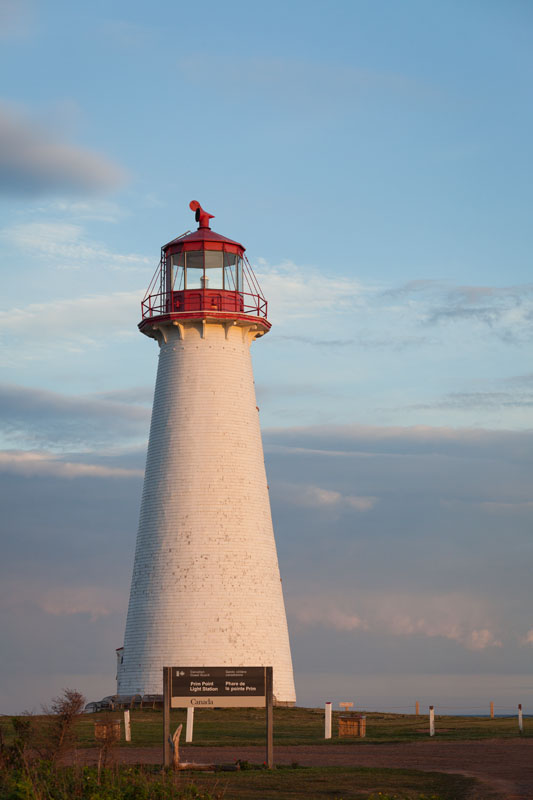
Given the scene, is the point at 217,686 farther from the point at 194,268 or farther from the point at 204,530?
the point at 194,268

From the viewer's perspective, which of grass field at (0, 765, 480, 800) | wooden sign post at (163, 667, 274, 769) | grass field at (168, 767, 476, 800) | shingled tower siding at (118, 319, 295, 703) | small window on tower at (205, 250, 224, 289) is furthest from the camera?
small window on tower at (205, 250, 224, 289)

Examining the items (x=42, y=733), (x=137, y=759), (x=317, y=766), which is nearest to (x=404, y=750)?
(x=317, y=766)

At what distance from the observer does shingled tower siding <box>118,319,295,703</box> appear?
1784 inches

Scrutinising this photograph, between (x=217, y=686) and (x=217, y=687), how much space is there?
0.03 m

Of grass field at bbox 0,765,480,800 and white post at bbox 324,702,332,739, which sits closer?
grass field at bbox 0,765,480,800

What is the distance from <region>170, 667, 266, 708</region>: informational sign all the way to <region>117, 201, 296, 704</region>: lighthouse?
53.5 feet

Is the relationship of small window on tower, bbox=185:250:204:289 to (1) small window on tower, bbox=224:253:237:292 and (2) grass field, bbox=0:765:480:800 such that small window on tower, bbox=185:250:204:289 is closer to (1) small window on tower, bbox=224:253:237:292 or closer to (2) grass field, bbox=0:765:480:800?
(1) small window on tower, bbox=224:253:237:292

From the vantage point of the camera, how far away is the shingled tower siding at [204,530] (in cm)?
4531

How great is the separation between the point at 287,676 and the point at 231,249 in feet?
62.7

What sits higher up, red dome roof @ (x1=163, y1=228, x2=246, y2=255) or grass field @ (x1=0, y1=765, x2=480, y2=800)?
red dome roof @ (x1=163, y1=228, x2=246, y2=255)

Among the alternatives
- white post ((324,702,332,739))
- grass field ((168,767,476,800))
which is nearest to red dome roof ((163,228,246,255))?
white post ((324,702,332,739))

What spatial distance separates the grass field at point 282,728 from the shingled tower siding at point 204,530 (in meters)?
1.81

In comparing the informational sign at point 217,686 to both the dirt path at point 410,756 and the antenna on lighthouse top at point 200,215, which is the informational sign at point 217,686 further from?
the antenna on lighthouse top at point 200,215

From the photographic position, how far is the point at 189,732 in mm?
36406
